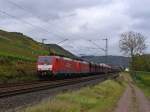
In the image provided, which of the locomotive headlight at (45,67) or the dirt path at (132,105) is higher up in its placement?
the locomotive headlight at (45,67)

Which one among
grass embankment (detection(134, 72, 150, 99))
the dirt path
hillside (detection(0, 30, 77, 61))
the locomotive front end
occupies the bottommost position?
the dirt path

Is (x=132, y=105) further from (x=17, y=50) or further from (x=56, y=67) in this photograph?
(x=17, y=50)

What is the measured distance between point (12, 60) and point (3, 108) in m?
37.4

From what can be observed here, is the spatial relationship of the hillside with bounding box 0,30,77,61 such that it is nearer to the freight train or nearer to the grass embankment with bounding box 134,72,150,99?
the freight train

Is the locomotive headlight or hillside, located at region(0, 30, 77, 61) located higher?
hillside, located at region(0, 30, 77, 61)

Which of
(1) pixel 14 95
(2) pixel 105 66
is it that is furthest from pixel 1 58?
(2) pixel 105 66

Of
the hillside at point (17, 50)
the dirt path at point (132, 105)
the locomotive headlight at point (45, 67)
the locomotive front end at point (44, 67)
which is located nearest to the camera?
the dirt path at point (132, 105)

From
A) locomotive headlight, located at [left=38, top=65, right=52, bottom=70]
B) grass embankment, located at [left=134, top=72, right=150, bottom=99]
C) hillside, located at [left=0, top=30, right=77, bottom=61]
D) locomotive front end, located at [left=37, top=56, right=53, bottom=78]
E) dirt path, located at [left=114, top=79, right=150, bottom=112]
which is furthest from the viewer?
Answer: hillside, located at [left=0, top=30, right=77, bottom=61]

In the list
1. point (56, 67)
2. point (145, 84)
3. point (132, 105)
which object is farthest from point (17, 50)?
point (132, 105)

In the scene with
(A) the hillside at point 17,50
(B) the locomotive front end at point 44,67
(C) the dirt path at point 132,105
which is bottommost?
(C) the dirt path at point 132,105

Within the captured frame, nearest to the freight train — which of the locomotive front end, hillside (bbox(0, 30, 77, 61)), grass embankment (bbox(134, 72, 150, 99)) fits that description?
the locomotive front end

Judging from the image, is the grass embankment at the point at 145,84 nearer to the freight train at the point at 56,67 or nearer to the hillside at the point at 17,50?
the freight train at the point at 56,67

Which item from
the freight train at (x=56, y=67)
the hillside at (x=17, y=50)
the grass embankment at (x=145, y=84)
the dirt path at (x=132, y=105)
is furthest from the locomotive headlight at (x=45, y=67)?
the dirt path at (x=132, y=105)

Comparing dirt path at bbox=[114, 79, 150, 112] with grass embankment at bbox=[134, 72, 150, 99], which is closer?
dirt path at bbox=[114, 79, 150, 112]
